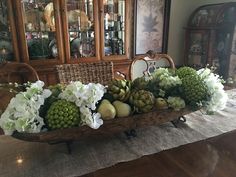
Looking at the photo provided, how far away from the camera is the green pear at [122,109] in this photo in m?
0.89

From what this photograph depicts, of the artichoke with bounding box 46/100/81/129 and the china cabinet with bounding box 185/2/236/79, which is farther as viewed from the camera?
the china cabinet with bounding box 185/2/236/79

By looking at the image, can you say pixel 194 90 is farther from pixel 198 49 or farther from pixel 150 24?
pixel 198 49

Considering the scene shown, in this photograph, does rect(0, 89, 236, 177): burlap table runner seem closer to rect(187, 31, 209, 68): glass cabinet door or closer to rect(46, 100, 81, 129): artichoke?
rect(46, 100, 81, 129): artichoke

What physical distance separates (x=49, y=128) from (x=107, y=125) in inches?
8.8

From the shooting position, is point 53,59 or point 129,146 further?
point 53,59

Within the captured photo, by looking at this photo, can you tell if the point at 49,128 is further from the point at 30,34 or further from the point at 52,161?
the point at 30,34

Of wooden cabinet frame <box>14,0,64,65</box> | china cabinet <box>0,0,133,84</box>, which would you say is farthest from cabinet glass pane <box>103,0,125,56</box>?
wooden cabinet frame <box>14,0,64,65</box>

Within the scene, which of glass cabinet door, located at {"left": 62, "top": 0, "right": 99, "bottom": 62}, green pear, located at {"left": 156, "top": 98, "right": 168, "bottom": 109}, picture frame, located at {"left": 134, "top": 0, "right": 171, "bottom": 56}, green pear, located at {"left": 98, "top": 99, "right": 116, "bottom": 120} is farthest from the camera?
picture frame, located at {"left": 134, "top": 0, "right": 171, "bottom": 56}

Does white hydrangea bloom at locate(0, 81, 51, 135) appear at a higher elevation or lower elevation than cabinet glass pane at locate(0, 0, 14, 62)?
lower

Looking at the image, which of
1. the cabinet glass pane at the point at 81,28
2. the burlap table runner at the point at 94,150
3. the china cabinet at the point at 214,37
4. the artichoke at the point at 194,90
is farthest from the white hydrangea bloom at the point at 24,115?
the china cabinet at the point at 214,37

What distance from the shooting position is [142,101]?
917 millimetres

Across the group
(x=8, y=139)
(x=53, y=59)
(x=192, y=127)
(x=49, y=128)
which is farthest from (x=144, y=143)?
(x=53, y=59)

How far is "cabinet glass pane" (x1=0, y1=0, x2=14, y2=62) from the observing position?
2102mm

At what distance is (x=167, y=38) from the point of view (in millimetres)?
3164
